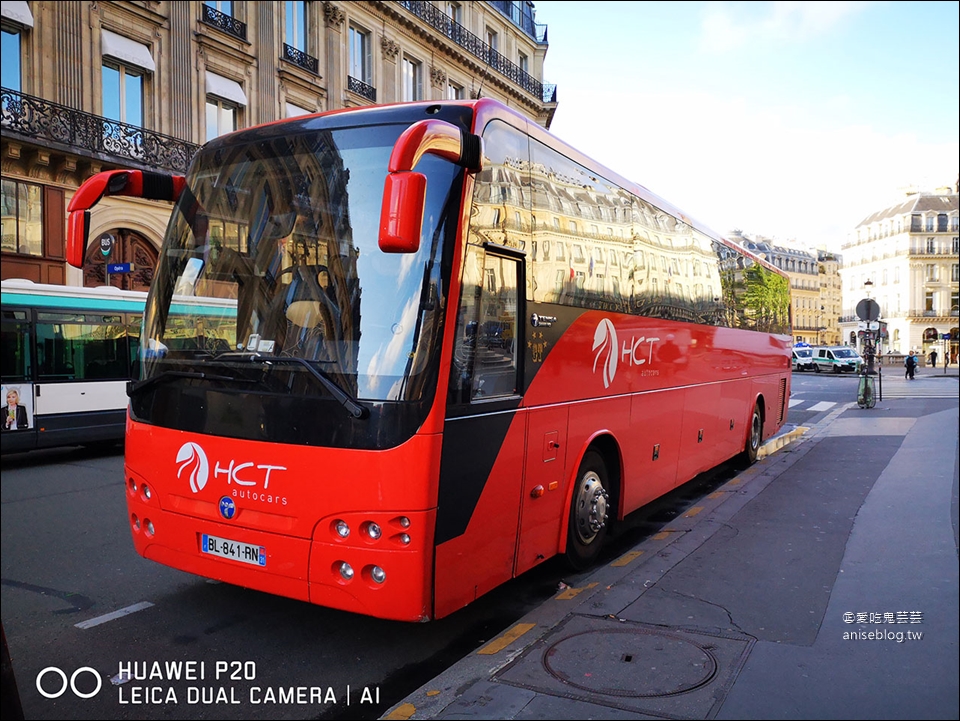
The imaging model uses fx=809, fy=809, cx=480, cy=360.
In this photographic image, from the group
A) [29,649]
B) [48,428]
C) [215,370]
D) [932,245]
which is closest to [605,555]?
[215,370]

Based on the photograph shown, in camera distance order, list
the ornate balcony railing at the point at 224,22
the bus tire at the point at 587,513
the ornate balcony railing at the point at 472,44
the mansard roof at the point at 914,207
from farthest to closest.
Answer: the mansard roof at the point at 914,207, the ornate balcony railing at the point at 472,44, the ornate balcony railing at the point at 224,22, the bus tire at the point at 587,513

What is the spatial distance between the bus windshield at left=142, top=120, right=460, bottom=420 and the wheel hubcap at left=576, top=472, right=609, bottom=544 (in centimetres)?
248

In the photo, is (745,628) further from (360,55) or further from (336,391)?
(360,55)

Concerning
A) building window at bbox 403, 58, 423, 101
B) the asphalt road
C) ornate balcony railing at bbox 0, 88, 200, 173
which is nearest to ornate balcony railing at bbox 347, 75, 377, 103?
building window at bbox 403, 58, 423, 101

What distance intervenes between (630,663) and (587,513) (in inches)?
81.4

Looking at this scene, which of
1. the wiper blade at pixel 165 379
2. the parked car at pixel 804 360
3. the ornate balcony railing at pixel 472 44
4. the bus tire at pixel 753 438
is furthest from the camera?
the parked car at pixel 804 360

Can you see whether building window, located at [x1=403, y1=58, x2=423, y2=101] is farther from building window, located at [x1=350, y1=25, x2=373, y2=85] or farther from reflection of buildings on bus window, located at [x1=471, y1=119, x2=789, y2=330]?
reflection of buildings on bus window, located at [x1=471, y1=119, x2=789, y2=330]

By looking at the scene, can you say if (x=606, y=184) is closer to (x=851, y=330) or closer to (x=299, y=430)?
(x=299, y=430)

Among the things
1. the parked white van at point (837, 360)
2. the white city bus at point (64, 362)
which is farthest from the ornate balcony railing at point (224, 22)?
the parked white van at point (837, 360)

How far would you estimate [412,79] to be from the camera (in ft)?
115

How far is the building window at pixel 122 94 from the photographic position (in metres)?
23.0

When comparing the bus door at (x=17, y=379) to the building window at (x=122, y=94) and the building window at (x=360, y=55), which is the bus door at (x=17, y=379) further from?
the building window at (x=360, y=55)

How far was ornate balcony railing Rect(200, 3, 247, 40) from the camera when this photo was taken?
84.0 feet

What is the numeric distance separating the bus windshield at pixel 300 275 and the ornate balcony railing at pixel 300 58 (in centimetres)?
2516
